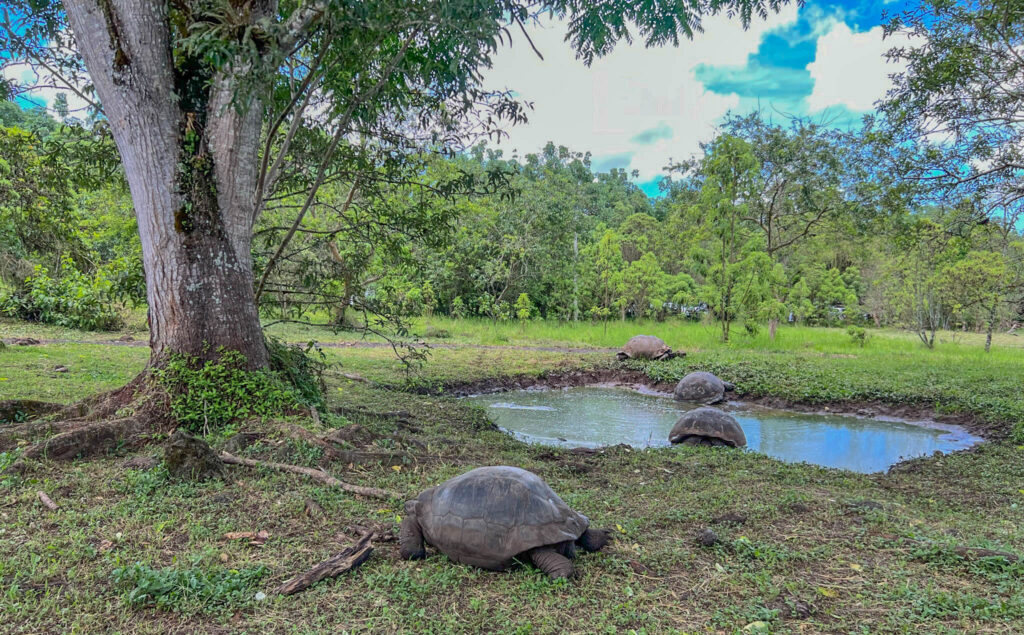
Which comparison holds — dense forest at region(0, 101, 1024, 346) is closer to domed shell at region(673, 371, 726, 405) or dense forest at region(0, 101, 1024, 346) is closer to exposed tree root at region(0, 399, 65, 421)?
exposed tree root at region(0, 399, 65, 421)

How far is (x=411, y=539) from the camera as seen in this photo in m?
3.20

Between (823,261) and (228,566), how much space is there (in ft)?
128

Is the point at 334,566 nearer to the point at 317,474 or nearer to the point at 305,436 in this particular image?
the point at 317,474

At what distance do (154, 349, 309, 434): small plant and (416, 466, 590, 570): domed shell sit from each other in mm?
2388

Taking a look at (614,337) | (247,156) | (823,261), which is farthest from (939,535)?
(823,261)

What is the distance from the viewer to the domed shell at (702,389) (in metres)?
10.4

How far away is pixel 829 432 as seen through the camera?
8672mm

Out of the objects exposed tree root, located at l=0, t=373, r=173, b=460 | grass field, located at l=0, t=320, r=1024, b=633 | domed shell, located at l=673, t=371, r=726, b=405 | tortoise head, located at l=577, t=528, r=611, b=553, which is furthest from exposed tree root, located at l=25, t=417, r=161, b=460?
domed shell, located at l=673, t=371, r=726, b=405

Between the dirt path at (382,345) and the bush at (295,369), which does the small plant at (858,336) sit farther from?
the bush at (295,369)

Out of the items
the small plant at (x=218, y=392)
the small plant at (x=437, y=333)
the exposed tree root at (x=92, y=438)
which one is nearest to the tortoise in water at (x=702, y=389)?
the small plant at (x=218, y=392)

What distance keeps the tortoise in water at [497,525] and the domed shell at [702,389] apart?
767 centimetres

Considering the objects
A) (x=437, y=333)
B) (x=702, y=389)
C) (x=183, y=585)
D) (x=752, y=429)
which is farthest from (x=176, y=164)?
(x=437, y=333)

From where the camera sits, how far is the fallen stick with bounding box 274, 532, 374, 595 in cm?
272

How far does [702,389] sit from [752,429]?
5.57 ft
